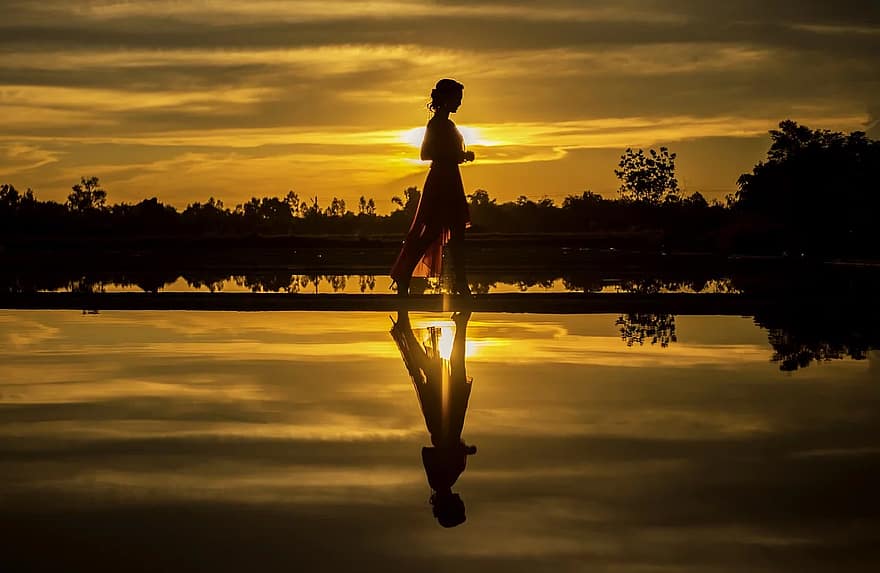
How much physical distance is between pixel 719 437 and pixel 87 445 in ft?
10.9

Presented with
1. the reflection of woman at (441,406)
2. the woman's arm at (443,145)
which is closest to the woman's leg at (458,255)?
the woman's arm at (443,145)

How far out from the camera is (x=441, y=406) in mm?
7945

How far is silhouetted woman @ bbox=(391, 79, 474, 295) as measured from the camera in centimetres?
1461

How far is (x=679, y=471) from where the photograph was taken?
5941 mm

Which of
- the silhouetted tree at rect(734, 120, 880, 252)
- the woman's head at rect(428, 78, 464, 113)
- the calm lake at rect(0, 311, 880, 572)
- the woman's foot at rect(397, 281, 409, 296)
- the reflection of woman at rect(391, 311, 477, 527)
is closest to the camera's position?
the calm lake at rect(0, 311, 880, 572)

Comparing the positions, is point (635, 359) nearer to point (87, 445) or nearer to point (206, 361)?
point (206, 361)

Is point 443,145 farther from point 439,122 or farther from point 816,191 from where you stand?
point 816,191

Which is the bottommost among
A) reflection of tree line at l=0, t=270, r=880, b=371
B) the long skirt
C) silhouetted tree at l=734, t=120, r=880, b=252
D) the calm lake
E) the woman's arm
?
the calm lake

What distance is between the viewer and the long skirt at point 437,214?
14.7 meters

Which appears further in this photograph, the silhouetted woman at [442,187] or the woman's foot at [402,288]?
the woman's foot at [402,288]

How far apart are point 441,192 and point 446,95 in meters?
1.10

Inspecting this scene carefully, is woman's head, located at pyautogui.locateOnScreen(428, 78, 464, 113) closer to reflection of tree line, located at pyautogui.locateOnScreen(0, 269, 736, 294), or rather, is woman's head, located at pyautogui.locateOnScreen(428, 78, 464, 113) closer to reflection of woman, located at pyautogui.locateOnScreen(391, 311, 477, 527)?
reflection of woman, located at pyautogui.locateOnScreen(391, 311, 477, 527)

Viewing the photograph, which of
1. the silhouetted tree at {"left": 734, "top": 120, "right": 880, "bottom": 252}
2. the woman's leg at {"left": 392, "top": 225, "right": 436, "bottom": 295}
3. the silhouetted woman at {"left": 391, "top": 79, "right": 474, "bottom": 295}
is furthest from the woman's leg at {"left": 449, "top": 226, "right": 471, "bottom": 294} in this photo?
the silhouetted tree at {"left": 734, "top": 120, "right": 880, "bottom": 252}

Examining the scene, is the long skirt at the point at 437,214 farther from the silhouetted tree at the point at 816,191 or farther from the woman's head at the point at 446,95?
the silhouetted tree at the point at 816,191
